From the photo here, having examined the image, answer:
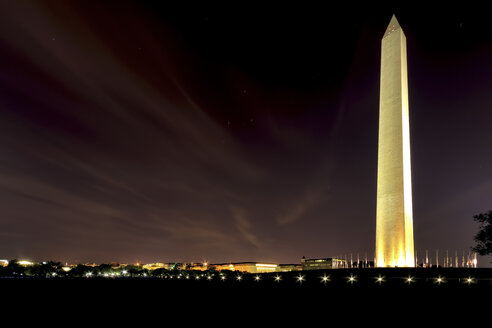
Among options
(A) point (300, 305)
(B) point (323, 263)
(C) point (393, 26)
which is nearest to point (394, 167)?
(C) point (393, 26)

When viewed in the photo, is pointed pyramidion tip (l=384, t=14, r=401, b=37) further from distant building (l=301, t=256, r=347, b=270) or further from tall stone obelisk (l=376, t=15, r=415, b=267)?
distant building (l=301, t=256, r=347, b=270)

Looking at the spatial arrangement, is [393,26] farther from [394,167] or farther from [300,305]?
[300,305]

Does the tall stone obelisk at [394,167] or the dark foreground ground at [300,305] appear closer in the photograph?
the dark foreground ground at [300,305]

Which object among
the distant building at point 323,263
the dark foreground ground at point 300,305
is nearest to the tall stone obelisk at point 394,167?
the dark foreground ground at point 300,305

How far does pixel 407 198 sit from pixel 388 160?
3.61 m

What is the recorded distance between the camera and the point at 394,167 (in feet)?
114

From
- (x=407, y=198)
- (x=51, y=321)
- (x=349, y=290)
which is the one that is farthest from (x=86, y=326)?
(x=407, y=198)

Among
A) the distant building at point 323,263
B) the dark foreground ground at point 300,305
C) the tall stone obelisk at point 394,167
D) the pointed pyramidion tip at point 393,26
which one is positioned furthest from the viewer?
the distant building at point 323,263

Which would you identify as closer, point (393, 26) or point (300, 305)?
point (300, 305)

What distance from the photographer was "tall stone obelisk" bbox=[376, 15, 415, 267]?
3356 centimetres

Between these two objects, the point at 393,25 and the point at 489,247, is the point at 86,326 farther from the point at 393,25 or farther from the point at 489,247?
the point at 393,25

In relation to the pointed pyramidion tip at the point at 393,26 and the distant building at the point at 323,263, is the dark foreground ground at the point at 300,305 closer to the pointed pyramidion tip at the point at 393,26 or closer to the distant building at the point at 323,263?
the pointed pyramidion tip at the point at 393,26

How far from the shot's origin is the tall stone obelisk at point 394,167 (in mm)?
33562

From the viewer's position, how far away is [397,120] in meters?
35.3
